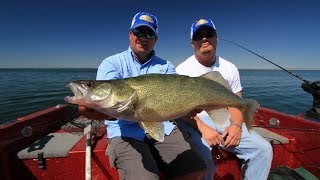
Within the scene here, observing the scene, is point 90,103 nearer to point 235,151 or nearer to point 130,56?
point 130,56

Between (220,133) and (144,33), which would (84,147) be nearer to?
(144,33)

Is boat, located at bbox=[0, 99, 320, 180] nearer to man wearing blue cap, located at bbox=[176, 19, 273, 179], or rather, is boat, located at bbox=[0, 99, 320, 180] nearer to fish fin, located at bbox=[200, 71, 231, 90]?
man wearing blue cap, located at bbox=[176, 19, 273, 179]

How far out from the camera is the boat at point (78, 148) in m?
4.03

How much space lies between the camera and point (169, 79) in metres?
3.14

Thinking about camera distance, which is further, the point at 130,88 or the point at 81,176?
the point at 81,176

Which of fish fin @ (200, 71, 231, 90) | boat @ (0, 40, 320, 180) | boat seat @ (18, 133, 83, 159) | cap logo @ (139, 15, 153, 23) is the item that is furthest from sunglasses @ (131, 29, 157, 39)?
boat seat @ (18, 133, 83, 159)

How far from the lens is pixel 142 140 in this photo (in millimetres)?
3695

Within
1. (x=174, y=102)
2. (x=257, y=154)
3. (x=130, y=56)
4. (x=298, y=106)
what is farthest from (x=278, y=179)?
(x=298, y=106)

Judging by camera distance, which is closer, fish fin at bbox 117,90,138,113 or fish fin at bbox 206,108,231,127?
fish fin at bbox 117,90,138,113

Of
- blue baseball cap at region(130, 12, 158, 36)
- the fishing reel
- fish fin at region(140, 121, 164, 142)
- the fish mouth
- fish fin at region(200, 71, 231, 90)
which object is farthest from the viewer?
the fishing reel

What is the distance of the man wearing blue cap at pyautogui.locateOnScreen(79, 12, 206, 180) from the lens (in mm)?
3275

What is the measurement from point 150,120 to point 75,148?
1.79m

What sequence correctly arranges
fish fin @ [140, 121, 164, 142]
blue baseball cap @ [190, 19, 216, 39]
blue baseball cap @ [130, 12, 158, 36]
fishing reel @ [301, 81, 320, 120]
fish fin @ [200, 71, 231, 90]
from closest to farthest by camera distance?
1. fish fin @ [140, 121, 164, 142]
2. fish fin @ [200, 71, 231, 90]
3. blue baseball cap @ [130, 12, 158, 36]
4. blue baseball cap @ [190, 19, 216, 39]
5. fishing reel @ [301, 81, 320, 120]

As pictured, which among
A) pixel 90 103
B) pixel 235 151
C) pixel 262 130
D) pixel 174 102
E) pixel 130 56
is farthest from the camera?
pixel 262 130
